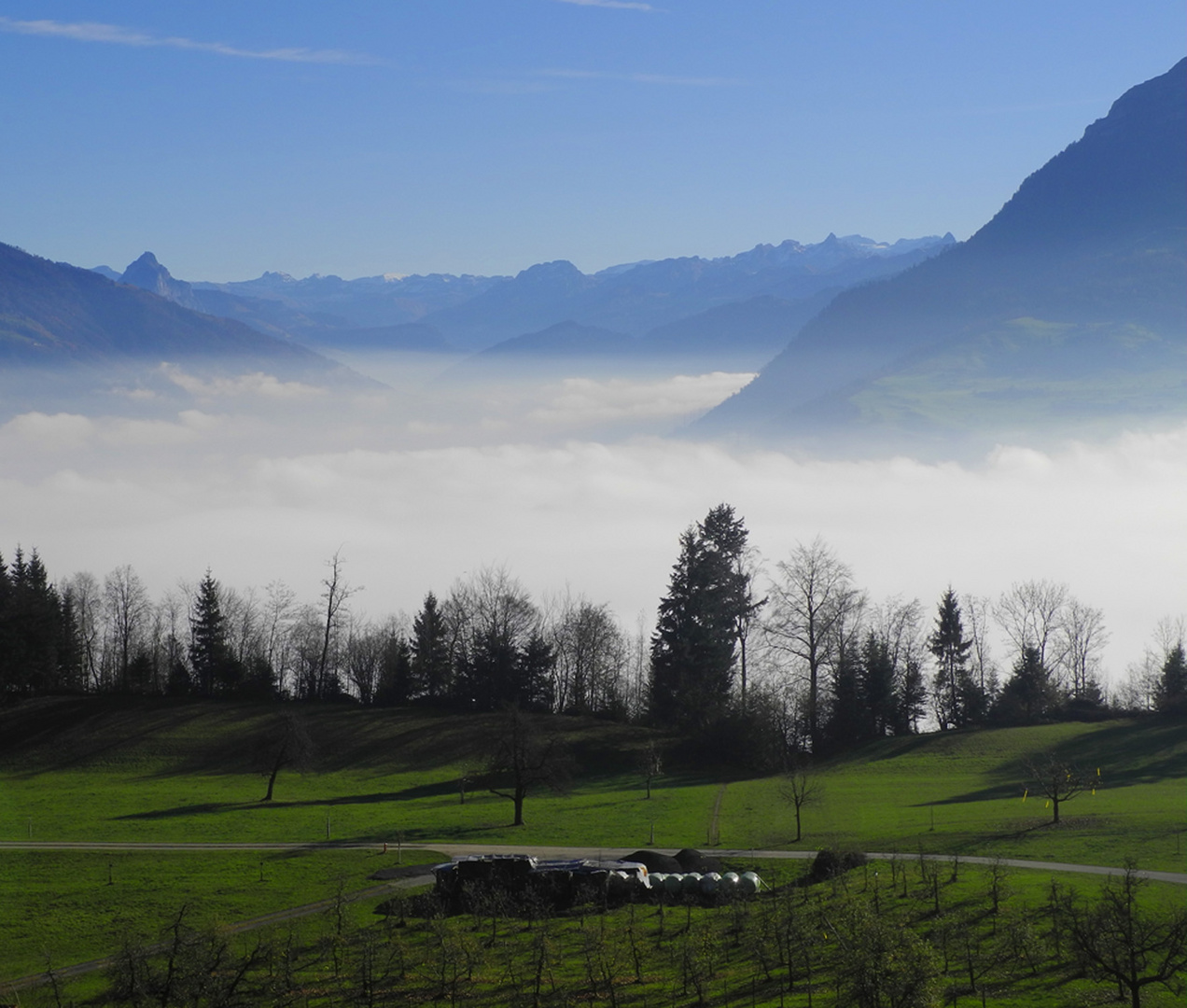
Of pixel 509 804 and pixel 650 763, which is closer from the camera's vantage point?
pixel 509 804

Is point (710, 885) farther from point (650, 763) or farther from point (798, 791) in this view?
point (650, 763)

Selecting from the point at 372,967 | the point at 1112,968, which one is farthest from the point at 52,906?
the point at 1112,968

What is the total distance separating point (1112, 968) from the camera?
2684 cm

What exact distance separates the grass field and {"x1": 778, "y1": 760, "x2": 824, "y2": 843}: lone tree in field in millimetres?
899

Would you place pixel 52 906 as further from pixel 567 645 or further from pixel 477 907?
pixel 567 645

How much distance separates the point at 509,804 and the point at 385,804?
8352 mm

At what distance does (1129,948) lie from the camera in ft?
86.7

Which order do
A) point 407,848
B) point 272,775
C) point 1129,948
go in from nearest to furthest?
point 1129,948 → point 407,848 → point 272,775

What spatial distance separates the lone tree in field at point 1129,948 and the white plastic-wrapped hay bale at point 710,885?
1565 cm

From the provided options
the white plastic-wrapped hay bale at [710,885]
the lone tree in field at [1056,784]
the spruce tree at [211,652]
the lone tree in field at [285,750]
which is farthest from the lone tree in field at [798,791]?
the spruce tree at [211,652]

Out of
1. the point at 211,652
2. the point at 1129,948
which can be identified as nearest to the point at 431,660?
the point at 211,652

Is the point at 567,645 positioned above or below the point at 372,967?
above

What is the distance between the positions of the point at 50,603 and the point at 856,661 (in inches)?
3035

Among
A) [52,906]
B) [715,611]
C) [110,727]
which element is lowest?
[52,906]
